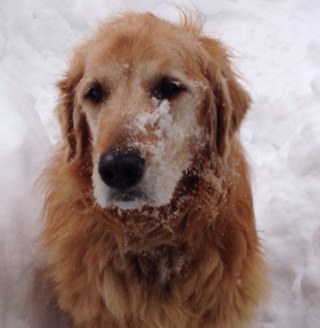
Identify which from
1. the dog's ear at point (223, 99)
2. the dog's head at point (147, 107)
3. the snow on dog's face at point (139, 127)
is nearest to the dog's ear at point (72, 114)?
the dog's head at point (147, 107)

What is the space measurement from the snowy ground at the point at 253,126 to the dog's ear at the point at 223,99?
0.89m

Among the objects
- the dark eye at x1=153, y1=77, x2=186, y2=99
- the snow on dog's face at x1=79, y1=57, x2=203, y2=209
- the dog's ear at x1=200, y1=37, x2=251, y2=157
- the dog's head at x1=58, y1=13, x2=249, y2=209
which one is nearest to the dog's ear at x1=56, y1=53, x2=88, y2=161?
the dog's head at x1=58, y1=13, x2=249, y2=209

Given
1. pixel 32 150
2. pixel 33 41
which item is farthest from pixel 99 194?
pixel 33 41

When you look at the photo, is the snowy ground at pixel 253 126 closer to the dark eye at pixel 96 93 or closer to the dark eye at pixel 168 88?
the dark eye at pixel 96 93

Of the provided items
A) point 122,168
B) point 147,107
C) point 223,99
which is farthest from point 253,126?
point 122,168

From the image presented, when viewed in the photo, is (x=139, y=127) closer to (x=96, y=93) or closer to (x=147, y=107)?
(x=147, y=107)

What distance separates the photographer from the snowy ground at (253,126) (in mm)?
3670

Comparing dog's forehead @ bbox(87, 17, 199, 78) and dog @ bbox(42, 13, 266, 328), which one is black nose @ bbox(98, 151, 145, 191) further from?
dog's forehead @ bbox(87, 17, 199, 78)

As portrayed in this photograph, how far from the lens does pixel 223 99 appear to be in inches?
128

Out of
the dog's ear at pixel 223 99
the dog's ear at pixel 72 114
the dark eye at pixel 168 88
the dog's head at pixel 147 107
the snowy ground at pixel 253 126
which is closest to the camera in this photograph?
the dog's head at pixel 147 107

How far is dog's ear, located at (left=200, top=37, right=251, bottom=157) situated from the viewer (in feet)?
10.6

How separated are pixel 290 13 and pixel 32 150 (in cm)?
345

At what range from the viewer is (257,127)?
518 centimetres

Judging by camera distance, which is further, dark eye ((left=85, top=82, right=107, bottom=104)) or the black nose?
dark eye ((left=85, top=82, right=107, bottom=104))
